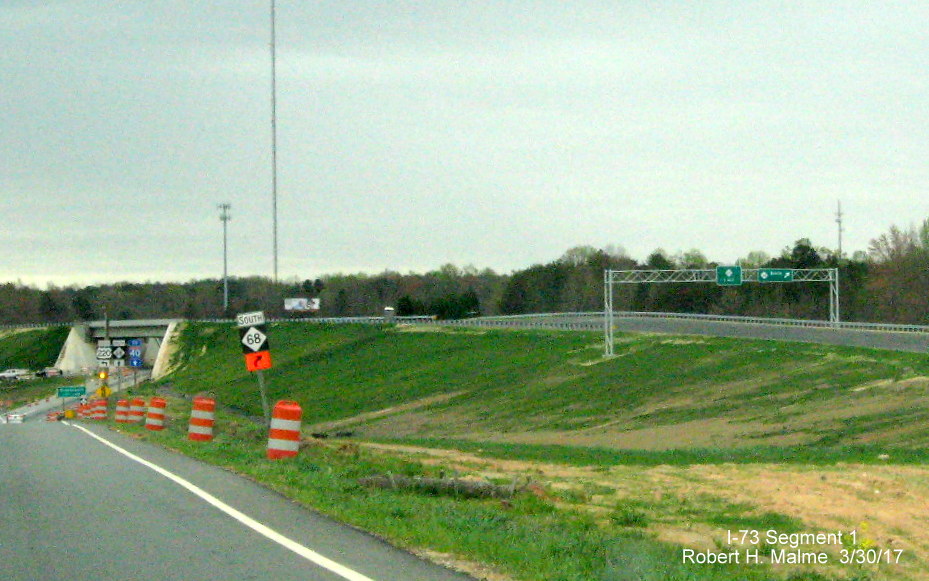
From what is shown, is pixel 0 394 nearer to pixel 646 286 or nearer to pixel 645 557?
pixel 646 286

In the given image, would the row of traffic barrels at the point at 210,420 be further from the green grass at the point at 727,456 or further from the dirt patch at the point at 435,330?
the dirt patch at the point at 435,330

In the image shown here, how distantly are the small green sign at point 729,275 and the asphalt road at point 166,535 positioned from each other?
185 ft

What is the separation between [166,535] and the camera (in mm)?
11031

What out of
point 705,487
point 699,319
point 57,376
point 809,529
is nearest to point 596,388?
point 699,319

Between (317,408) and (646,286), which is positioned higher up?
(646,286)

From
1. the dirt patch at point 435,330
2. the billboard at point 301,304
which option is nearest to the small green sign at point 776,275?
the dirt patch at point 435,330

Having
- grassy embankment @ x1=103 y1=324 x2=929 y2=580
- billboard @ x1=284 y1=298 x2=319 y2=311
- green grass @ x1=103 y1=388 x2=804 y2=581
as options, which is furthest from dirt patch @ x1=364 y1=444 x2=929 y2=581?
billboard @ x1=284 y1=298 x2=319 y2=311

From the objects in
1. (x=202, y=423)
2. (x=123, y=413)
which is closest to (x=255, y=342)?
(x=202, y=423)

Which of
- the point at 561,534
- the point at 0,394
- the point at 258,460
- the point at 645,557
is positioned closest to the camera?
the point at 645,557

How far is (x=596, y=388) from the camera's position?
197 ft

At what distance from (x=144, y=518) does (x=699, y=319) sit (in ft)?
281

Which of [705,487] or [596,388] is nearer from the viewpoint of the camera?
[705,487]

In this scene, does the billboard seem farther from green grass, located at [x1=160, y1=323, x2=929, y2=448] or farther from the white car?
green grass, located at [x1=160, y1=323, x2=929, y2=448]

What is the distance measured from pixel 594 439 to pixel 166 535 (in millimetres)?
33104
